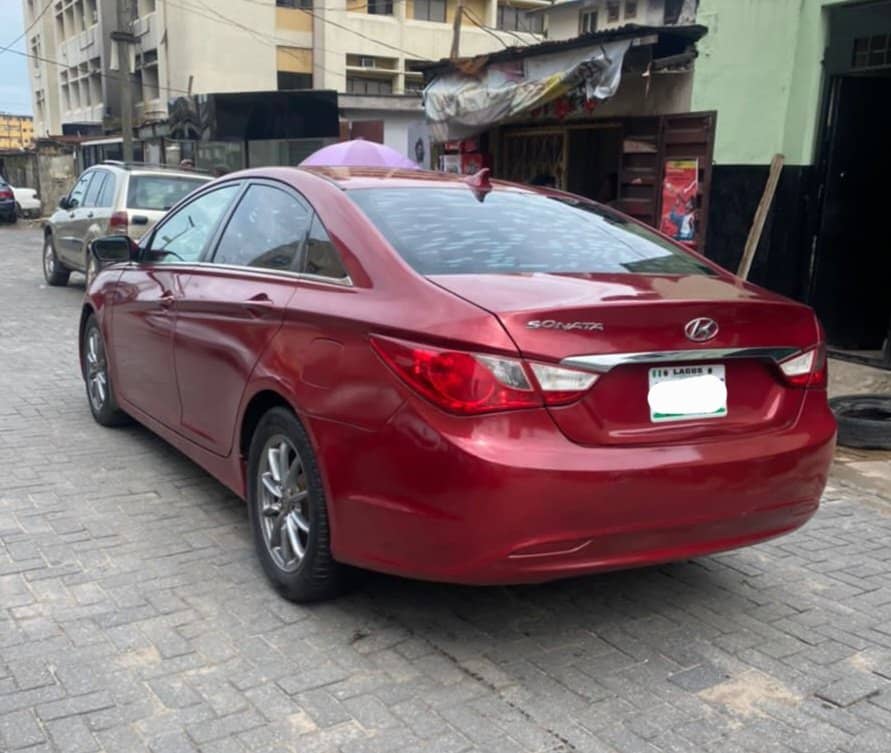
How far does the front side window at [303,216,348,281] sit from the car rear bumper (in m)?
0.61

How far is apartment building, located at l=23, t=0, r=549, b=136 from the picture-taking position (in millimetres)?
37812

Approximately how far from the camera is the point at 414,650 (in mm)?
3143

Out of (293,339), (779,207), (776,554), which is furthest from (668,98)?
(293,339)

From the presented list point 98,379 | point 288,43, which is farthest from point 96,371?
point 288,43

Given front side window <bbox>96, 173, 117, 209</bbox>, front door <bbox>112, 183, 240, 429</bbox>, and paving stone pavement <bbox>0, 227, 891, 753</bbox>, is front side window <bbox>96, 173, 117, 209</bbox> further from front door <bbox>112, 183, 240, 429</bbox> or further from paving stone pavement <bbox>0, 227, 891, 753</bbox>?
paving stone pavement <bbox>0, 227, 891, 753</bbox>

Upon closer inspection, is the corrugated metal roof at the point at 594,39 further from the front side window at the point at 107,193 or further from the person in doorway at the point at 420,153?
the front side window at the point at 107,193

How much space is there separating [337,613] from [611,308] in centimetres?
154

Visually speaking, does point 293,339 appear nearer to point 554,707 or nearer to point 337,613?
point 337,613

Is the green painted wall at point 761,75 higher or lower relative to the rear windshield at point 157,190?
higher

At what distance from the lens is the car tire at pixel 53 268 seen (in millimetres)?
13320

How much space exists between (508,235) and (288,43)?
128 feet

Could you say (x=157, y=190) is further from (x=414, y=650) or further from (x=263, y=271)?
(x=414, y=650)

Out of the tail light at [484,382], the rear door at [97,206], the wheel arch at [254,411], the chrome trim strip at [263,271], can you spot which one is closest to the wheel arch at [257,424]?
the wheel arch at [254,411]

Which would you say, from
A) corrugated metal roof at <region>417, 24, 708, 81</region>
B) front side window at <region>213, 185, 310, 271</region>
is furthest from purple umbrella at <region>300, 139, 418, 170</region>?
front side window at <region>213, 185, 310, 271</region>
